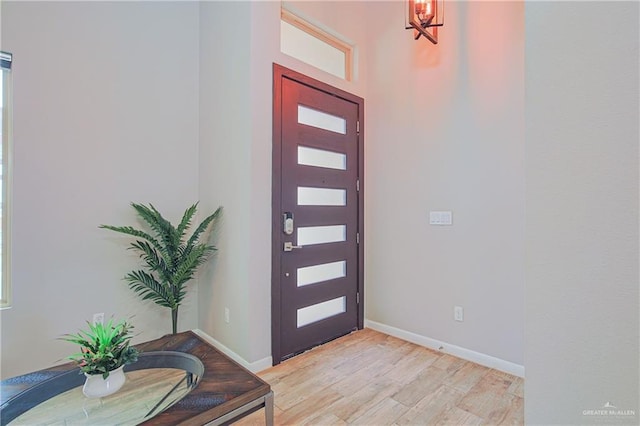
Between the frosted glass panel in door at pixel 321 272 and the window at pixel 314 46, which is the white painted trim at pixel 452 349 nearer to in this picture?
the frosted glass panel in door at pixel 321 272

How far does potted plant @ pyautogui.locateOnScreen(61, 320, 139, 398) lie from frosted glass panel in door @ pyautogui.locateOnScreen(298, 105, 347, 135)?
82.6 inches

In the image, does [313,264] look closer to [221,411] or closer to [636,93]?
[221,411]

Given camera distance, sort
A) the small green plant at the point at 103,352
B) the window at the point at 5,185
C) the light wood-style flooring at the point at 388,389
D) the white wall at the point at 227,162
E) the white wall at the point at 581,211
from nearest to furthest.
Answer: the white wall at the point at 581,211 < the small green plant at the point at 103,352 < the light wood-style flooring at the point at 388,389 < the window at the point at 5,185 < the white wall at the point at 227,162

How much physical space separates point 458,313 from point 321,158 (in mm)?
1845

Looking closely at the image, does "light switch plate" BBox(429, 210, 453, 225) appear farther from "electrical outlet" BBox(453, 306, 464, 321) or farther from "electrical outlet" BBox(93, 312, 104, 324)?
"electrical outlet" BBox(93, 312, 104, 324)

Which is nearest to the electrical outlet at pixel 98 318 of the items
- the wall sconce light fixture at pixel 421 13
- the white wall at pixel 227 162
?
the white wall at pixel 227 162

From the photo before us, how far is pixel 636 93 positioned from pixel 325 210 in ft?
7.94

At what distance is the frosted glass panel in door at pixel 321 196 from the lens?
9.12 feet

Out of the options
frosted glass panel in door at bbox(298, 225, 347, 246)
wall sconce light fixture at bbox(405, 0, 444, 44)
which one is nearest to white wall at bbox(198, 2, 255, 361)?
frosted glass panel in door at bbox(298, 225, 347, 246)

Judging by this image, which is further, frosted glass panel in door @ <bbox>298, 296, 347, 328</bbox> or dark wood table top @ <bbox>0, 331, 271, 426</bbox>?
frosted glass panel in door @ <bbox>298, 296, 347, 328</bbox>

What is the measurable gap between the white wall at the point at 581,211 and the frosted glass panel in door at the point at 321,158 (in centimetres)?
217

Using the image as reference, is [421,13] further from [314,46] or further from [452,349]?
[452,349]

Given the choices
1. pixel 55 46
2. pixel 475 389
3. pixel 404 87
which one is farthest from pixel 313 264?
pixel 55 46

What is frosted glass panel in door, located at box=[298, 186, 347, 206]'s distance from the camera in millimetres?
2779
